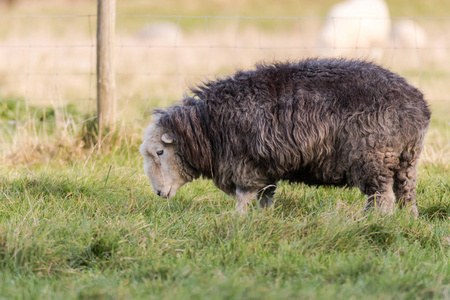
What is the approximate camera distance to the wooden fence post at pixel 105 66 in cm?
632

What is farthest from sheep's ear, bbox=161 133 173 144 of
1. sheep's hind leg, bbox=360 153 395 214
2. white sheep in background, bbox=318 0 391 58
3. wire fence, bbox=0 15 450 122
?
white sheep in background, bbox=318 0 391 58

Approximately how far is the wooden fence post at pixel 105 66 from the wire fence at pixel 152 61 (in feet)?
1.13

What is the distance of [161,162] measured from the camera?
4.70 metres

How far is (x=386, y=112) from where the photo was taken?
13.6ft

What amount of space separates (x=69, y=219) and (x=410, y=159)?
261 centimetres

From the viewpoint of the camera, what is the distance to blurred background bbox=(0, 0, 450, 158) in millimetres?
7180

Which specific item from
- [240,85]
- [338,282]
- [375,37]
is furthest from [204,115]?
[375,37]

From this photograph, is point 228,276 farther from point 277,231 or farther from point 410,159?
point 410,159

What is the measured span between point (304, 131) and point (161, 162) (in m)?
1.23

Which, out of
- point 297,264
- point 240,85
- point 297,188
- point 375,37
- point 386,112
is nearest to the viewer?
point 297,264

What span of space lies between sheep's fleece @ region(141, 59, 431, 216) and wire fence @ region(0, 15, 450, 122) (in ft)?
7.02

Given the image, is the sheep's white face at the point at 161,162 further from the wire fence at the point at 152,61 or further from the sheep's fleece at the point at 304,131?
the wire fence at the point at 152,61

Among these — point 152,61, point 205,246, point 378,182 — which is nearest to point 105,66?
point 205,246

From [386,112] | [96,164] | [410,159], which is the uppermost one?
[386,112]
